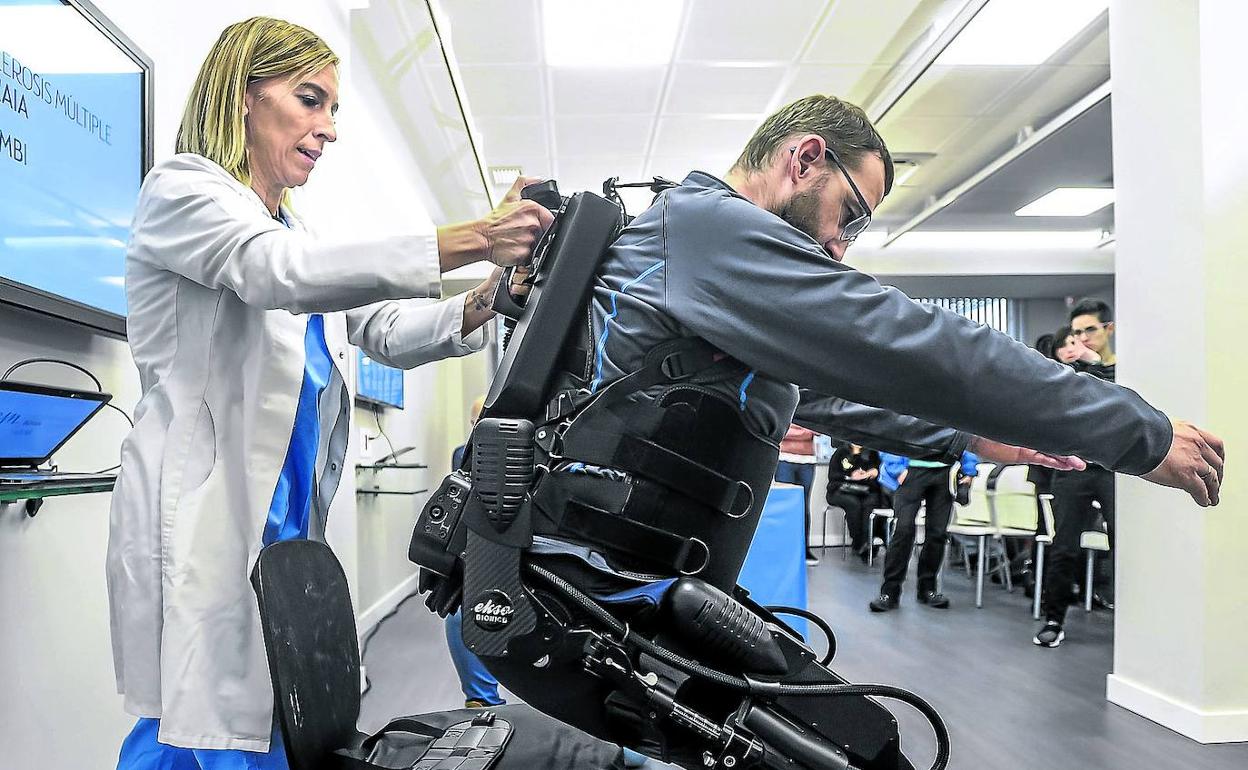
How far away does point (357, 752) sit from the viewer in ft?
3.12

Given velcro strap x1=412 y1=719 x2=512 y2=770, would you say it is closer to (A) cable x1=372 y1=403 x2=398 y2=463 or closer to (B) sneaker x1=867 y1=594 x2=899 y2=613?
(A) cable x1=372 y1=403 x2=398 y2=463

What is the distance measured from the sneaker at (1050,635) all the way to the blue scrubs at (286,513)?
4.31m

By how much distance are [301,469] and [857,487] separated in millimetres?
7931

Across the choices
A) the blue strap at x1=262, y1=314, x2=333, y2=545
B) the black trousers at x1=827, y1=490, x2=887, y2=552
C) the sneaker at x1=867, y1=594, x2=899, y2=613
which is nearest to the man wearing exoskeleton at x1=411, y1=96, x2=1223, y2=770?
the blue strap at x1=262, y1=314, x2=333, y2=545

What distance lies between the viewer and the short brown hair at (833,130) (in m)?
1.37

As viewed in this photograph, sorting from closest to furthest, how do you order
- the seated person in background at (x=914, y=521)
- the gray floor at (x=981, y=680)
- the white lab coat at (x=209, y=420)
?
the white lab coat at (x=209, y=420)
the gray floor at (x=981, y=680)
the seated person in background at (x=914, y=521)

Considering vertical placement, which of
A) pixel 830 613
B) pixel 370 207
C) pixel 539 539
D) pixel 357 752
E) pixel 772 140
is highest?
→ pixel 370 207

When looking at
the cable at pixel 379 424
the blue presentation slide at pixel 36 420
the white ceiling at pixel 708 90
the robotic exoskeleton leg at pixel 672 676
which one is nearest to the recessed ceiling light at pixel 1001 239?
the white ceiling at pixel 708 90

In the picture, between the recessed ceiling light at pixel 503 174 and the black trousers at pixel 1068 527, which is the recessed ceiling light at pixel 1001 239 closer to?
the recessed ceiling light at pixel 503 174

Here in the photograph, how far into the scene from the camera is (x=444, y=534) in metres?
1.03

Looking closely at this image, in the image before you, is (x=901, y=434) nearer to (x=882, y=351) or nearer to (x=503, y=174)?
(x=882, y=351)

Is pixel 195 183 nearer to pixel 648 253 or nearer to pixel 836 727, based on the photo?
pixel 648 253

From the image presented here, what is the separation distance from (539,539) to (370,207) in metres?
4.15

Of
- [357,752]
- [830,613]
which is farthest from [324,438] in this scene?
[830,613]
